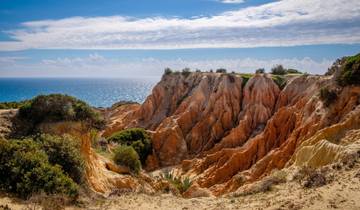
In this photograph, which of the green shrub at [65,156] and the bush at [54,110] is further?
the bush at [54,110]

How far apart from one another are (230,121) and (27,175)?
1565 inches

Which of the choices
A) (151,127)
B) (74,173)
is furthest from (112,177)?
(151,127)

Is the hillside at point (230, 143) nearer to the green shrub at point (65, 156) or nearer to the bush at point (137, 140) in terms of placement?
the bush at point (137, 140)

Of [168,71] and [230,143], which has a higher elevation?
[168,71]

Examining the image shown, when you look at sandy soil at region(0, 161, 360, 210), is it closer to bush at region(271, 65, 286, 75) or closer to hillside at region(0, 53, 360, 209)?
hillside at region(0, 53, 360, 209)

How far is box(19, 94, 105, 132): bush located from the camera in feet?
75.9

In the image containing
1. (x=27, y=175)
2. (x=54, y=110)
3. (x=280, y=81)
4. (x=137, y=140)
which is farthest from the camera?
(x=280, y=81)

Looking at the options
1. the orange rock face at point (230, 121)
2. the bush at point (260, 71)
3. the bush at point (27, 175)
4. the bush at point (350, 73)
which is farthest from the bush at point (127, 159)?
the bush at point (260, 71)

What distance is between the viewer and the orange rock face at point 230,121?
103 feet

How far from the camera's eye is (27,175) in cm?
1492

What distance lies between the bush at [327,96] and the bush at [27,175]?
22.5 metres

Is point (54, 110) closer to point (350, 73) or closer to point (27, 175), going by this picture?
point (27, 175)

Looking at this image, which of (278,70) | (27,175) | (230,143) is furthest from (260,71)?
(27,175)

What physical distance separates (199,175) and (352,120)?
701 inches
